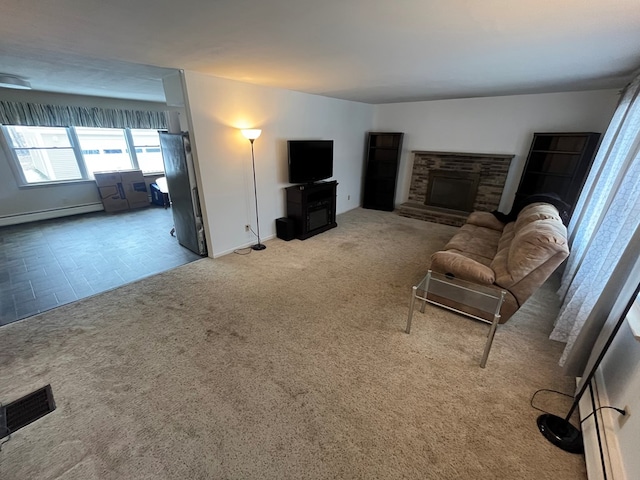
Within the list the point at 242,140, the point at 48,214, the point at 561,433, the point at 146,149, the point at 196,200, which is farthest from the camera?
the point at 146,149

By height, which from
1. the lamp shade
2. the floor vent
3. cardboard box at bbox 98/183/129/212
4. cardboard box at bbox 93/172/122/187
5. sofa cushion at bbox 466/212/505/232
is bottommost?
the floor vent

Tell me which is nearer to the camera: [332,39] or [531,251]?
[332,39]

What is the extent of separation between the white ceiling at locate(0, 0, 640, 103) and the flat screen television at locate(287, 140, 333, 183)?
1051mm

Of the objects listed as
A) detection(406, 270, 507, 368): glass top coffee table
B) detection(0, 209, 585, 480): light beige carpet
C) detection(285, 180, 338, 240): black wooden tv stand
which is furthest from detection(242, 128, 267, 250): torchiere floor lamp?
detection(406, 270, 507, 368): glass top coffee table

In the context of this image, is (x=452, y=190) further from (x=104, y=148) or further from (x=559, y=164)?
(x=104, y=148)

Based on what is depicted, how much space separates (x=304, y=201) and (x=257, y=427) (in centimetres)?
316

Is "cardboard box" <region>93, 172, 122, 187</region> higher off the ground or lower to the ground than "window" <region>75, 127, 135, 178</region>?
lower

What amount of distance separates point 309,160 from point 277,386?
3411 millimetres

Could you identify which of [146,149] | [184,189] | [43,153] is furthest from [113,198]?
[184,189]

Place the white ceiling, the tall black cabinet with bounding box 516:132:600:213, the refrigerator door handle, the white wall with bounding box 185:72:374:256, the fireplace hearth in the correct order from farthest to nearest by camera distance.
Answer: the fireplace hearth, the tall black cabinet with bounding box 516:132:600:213, the refrigerator door handle, the white wall with bounding box 185:72:374:256, the white ceiling

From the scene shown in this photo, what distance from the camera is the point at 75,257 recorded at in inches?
145

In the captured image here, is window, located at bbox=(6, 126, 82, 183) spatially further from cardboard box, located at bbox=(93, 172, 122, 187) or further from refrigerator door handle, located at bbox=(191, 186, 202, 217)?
refrigerator door handle, located at bbox=(191, 186, 202, 217)

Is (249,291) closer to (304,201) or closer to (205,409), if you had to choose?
(205,409)

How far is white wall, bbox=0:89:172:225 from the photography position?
4652 mm
